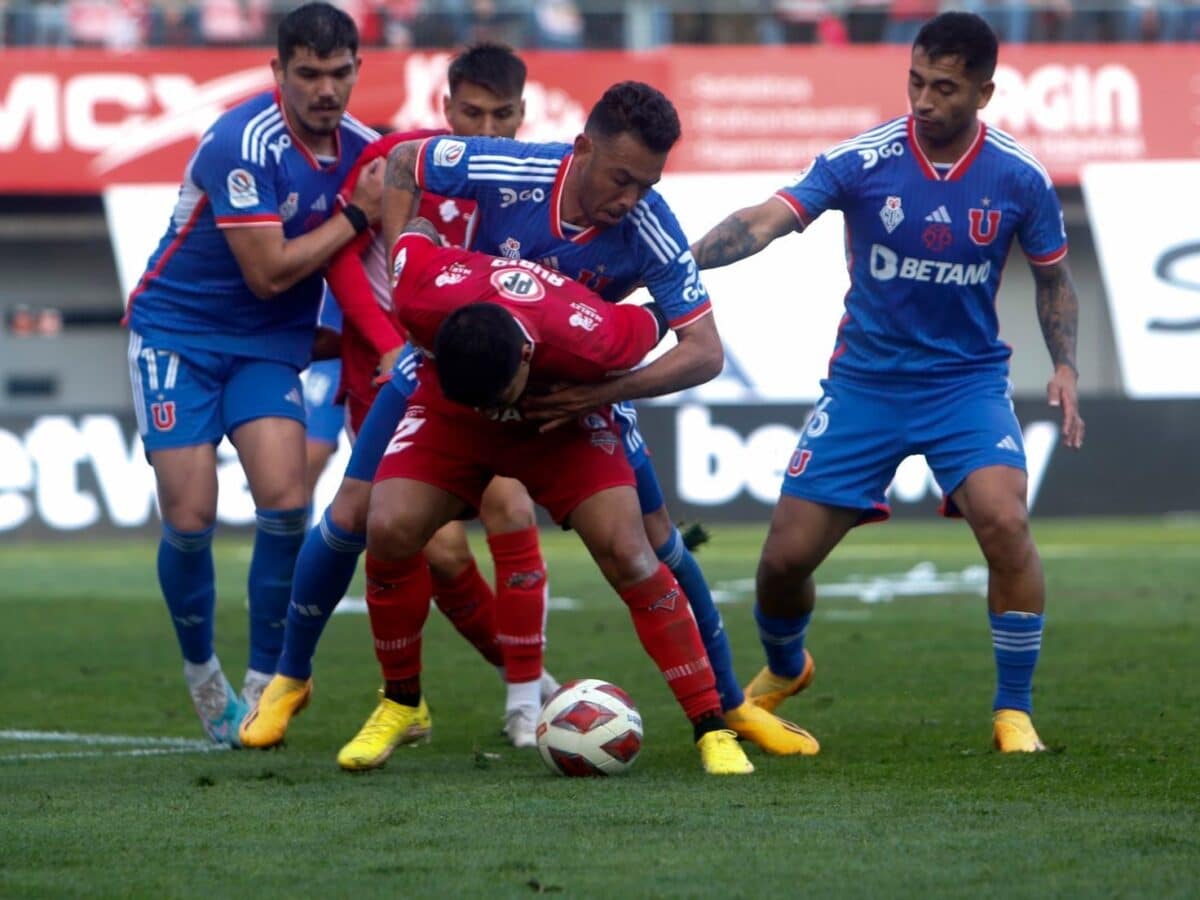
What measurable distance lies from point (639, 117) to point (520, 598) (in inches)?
69.4

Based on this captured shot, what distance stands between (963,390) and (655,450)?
1278 centimetres

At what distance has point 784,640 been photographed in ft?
22.2

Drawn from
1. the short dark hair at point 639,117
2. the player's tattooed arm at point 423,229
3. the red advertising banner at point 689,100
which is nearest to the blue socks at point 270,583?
the player's tattooed arm at point 423,229

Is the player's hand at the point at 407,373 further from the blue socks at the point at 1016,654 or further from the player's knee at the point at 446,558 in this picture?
the blue socks at the point at 1016,654

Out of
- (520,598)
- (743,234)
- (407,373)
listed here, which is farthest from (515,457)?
(743,234)

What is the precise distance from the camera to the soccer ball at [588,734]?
559cm

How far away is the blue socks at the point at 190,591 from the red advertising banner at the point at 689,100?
1659 cm

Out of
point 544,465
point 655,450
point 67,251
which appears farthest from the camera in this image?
point 67,251

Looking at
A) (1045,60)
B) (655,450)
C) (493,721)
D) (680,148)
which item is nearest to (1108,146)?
(1045,60)

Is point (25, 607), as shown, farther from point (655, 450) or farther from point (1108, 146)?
point (1108, 146)

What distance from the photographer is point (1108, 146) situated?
24.5 meters

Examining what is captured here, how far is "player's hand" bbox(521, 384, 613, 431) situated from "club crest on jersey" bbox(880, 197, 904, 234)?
53.7 inches

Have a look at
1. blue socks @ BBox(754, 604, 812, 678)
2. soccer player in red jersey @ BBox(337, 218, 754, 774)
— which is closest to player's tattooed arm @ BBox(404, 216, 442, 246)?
soccer player in red jersey @ BBox(337, 218, 754, 774)

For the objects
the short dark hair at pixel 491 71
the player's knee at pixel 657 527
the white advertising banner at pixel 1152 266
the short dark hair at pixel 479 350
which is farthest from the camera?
the white advertising banner at pixel 1152 266
